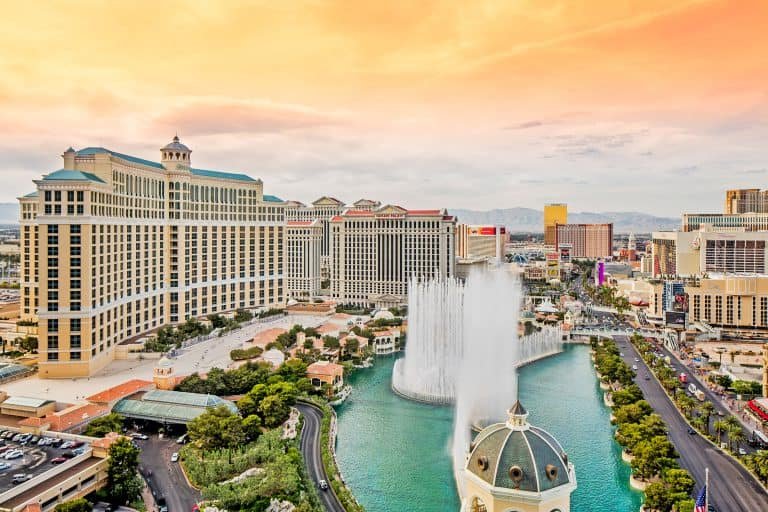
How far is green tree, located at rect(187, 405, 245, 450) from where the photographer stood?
2688 cm

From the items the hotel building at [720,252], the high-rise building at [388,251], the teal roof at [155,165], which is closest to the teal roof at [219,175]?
the teal roof at [155,165]

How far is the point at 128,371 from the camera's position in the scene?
39.7 metres

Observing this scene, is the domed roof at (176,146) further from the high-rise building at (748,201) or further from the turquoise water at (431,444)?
the high-rise building at (748,201)

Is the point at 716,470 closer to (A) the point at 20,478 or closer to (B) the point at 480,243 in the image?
(A) the point at 20,478

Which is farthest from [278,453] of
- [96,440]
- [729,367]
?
[729,367]

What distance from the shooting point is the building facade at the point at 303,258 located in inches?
3166

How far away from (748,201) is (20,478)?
116 m

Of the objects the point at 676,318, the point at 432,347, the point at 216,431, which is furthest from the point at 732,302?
the point at 216,431

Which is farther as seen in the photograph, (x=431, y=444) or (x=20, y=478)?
(x=431, y=444)

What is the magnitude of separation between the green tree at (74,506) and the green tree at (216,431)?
644cm

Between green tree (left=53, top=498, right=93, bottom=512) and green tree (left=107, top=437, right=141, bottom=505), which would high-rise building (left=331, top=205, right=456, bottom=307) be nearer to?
green tree (left=107, top=437, right=141, bottom=505)

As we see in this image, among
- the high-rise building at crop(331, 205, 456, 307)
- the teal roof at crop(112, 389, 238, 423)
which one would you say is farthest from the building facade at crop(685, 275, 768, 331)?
the teal roof at crop(112, 389, 238, 423)

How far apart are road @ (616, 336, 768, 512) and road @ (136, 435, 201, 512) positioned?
2136 centimetres

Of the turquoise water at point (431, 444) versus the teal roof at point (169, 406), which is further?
the teal roof at point (169, 406)
